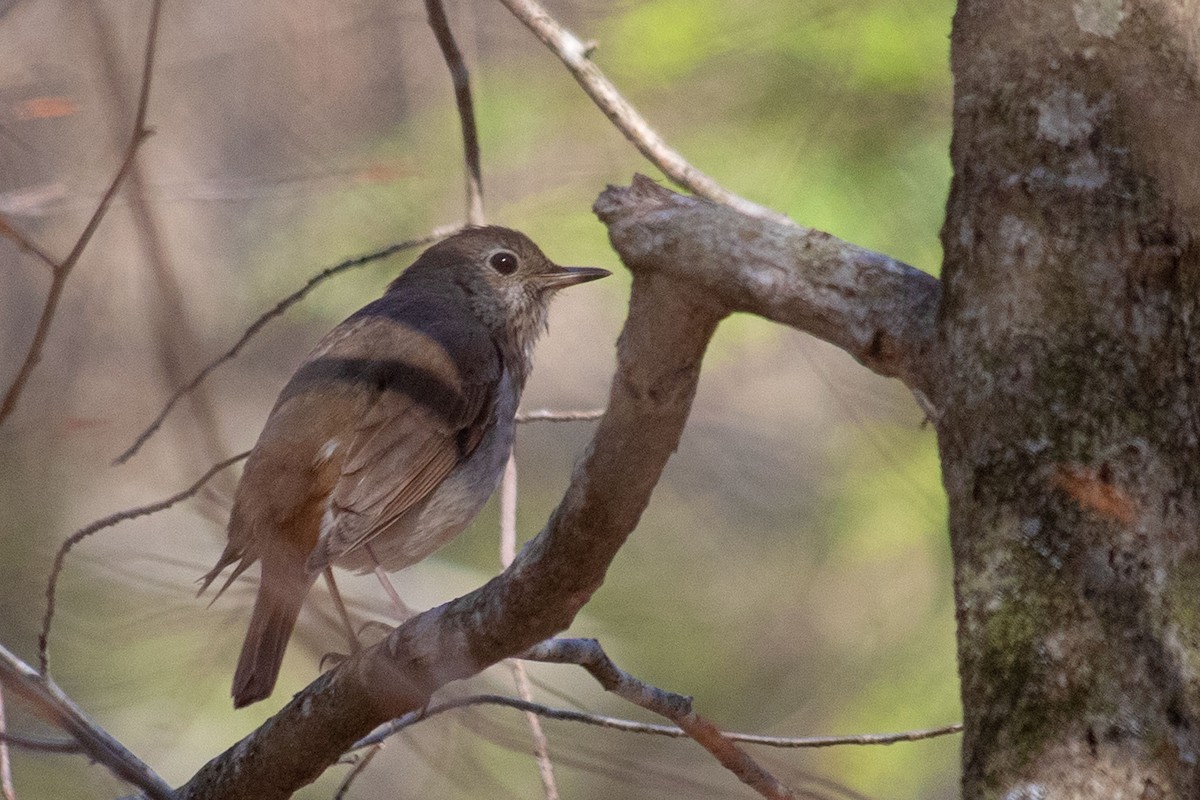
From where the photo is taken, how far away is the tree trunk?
1777 mm

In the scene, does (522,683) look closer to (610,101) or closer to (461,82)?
(610,101)

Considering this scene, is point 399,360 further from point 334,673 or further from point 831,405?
point 831,405

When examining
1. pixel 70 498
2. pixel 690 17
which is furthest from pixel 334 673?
pixel 70 498

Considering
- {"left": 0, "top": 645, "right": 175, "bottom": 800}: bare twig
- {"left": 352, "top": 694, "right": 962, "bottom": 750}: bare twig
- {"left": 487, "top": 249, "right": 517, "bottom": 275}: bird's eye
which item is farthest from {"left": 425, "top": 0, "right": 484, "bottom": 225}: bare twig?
{"left": 0, "top": 645, "right": 175, "bottom": 800}: bare twig

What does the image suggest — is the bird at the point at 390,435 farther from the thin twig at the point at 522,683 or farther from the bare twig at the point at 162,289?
the bare twig at the point at 162,289

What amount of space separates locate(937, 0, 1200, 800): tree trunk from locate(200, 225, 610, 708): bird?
1.86m

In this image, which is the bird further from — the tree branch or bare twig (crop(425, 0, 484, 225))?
the tree branch

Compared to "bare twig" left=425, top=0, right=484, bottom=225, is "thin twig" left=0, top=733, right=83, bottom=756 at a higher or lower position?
lower

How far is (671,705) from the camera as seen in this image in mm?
2912

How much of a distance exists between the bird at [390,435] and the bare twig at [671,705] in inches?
28.1

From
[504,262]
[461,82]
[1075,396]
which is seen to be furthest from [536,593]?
[504,262]

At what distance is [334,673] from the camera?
3.20 meters

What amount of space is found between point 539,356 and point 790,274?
5.68 m

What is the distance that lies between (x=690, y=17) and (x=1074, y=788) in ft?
13.8
